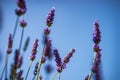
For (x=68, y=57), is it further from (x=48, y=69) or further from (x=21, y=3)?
(x=21, y=3)

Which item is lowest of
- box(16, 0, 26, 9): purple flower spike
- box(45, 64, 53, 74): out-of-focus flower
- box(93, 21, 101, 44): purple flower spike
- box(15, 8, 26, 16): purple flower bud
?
box(45, 64, 53, 74): out-of-focus flower

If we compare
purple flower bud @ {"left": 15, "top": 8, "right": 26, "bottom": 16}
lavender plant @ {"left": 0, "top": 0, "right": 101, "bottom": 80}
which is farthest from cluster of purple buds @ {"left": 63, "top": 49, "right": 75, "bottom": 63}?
purple flower bud @ {"left": 15, "top": 8, "right": 26, "bottom": 16}

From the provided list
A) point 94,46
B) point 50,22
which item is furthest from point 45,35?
point 94,46

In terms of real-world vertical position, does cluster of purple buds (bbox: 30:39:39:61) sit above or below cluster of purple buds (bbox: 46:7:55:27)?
below

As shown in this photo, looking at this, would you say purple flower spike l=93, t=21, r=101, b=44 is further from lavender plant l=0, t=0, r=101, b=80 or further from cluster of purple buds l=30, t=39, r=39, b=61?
cluster of purple buds l=30, t=39, r=39, b=61

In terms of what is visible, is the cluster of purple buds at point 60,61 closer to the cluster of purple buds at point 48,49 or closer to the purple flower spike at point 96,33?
the cluster of purple buds at point 48,49

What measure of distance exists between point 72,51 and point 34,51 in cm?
26

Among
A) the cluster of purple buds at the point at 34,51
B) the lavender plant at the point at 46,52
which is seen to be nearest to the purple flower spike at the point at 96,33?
the lavender plant at the point at 46,52

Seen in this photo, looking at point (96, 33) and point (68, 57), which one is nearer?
point (96, 33)

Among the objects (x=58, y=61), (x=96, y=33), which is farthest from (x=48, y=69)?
(x=96, y=33)

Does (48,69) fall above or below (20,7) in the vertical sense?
below

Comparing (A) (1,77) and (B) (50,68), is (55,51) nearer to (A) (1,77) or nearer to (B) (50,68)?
(B) (50,68)

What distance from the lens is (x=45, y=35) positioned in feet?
5.62

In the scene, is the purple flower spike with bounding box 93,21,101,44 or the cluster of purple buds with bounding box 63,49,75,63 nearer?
the purple flower spike with bounding box 93,21,101,44
